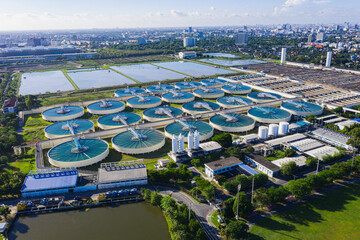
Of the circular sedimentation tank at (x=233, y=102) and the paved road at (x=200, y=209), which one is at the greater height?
the circular sedimentation tank at (x=233, y=102)

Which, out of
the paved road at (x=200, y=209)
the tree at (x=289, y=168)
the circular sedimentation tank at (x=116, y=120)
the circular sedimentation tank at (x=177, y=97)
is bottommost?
the paved road at (x=200, y=209)

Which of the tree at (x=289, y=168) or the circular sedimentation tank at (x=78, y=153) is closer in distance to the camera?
the tree at (x=289, y=168)

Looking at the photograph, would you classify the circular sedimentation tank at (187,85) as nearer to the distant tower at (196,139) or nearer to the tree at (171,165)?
the distant tower at (196,139)

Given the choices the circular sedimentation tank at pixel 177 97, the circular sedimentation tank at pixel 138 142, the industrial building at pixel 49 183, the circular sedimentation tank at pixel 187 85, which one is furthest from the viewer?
the circular sedimentation tank at pixel 187 85

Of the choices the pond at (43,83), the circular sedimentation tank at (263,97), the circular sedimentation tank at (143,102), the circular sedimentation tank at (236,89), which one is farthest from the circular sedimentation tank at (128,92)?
the circular sedimentation tank at (263,97)

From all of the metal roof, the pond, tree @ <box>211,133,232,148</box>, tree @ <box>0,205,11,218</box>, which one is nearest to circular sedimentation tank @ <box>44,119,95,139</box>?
the metal roof

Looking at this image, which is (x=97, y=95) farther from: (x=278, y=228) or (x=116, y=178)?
(x=278, y=228)

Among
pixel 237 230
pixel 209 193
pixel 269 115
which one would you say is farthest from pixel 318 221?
pixel 269 115
